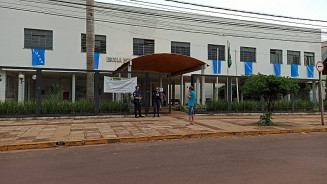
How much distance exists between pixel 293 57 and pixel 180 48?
1336 centimetres

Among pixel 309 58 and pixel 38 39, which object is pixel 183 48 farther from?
pixel 309 58

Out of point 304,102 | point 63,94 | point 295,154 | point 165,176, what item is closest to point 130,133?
point 165,176

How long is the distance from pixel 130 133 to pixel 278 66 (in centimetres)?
2290

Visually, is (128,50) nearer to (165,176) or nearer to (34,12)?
(34,12)

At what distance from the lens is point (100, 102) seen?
1289 centimetres

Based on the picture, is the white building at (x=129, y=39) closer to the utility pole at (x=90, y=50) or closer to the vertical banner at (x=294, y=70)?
the vertical banner at (x=294, y=70)

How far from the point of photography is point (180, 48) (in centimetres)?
2339

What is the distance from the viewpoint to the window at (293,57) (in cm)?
2725

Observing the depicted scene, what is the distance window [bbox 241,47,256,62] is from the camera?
25359 mm

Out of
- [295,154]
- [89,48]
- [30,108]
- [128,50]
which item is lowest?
[295,154]

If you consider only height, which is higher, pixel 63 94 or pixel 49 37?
pixel 49 37

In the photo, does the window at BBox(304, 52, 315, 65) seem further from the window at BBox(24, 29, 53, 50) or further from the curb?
the window at BBox(24, 29, 53, 50)

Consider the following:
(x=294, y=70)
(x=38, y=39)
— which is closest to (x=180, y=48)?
(x=38, y=39)

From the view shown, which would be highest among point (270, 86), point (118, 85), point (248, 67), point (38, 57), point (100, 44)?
point (100, 44)
